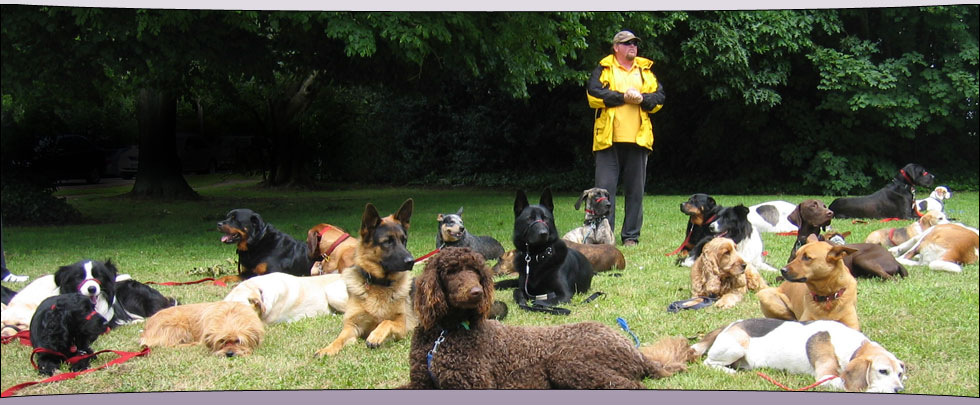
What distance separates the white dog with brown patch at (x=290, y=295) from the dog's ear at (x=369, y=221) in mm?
775

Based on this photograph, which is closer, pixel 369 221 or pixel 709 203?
pixel 369 221

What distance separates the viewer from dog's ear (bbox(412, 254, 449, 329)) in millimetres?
4094

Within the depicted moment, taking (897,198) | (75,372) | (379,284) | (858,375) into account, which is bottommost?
(75,372)

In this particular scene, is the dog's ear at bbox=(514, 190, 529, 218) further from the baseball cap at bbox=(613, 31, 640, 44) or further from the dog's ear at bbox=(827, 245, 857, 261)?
the dog's ear at bbox=(827, 245, 857, 261)

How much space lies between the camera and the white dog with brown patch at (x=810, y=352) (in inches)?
171

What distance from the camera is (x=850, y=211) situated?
548 cm

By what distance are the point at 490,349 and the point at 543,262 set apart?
1.79 meters

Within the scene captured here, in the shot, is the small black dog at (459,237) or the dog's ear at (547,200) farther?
the dog's ear at (547,200)

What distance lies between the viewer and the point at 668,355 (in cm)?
478

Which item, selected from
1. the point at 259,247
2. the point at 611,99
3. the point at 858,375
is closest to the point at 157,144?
the point at 259,247

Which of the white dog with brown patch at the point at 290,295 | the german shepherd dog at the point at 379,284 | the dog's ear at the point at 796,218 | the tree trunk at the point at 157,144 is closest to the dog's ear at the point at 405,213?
the german shepherd dog at the point at 379,284

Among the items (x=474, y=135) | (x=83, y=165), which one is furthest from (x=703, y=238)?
(x=83, y=165)

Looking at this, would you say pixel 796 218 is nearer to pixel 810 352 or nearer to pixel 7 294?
pixel 810 352

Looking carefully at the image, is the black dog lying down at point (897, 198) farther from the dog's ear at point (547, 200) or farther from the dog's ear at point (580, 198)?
the dog's ear at point (547, 200)
